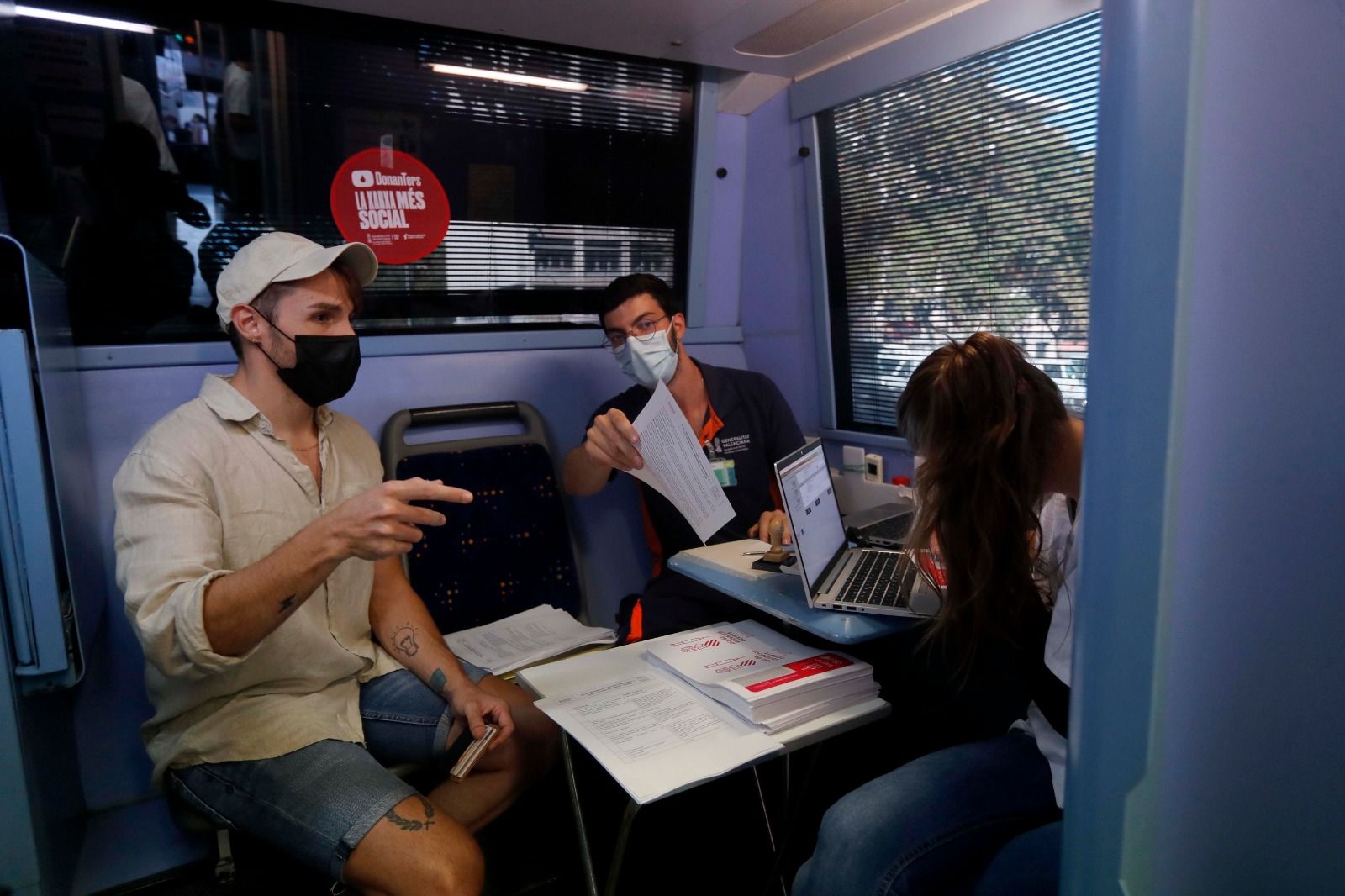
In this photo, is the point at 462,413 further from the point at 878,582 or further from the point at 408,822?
the point at 878,582

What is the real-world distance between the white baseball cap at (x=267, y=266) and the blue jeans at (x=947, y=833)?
5.19 ft

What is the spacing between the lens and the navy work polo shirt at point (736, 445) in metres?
2.58

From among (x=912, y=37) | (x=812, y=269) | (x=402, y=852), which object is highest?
(x=912, y=37)

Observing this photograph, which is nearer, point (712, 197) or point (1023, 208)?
point (1023, 208)

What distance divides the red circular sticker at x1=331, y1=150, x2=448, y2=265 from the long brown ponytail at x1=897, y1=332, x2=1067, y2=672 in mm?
1849

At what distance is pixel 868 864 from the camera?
1315mm

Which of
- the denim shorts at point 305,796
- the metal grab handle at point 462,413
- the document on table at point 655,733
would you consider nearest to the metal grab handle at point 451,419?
the metal grab handle at point 462,413

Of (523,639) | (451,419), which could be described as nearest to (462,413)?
(451,419)

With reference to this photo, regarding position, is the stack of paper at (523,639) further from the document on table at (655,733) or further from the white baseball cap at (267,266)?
the white baseball cap at (267,266)

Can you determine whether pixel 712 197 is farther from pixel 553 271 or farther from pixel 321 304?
pixel 321 304

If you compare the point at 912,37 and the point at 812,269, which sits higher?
the point at 912,37

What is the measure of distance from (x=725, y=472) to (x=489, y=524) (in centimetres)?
75

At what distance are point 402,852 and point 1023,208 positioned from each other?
2.19 m

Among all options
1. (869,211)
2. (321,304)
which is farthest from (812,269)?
(321,304)
